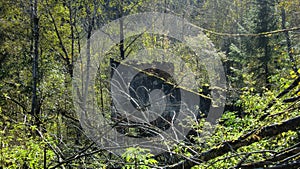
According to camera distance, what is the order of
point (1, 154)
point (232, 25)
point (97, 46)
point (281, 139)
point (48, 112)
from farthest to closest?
point (232, 25) < point (97, 46) < point (48, 112) < point (1, 154) < point (281, 139)

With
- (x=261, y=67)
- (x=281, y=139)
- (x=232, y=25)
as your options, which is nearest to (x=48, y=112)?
(x=281, y=139)

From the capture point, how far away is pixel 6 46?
859 centimetres

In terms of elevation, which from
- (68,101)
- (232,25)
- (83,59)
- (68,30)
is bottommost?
(68,101)

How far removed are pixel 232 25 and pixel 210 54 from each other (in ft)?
31.7

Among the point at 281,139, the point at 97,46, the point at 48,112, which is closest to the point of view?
the point at 281,139

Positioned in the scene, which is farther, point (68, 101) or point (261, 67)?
point (261, 67)

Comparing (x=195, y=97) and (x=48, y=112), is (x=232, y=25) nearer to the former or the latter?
(x=195, y=97)

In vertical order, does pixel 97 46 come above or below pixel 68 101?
above

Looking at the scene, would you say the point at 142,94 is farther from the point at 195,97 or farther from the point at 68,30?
the point at 68,30

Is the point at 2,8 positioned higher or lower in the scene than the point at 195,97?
higher

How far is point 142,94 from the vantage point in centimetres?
818

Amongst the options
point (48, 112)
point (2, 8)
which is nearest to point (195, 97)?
point (48, 112)

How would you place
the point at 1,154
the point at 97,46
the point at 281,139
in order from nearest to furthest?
the point at 281,139 < the point at 1,154 < the point at 97,46

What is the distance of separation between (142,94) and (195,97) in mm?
1329
